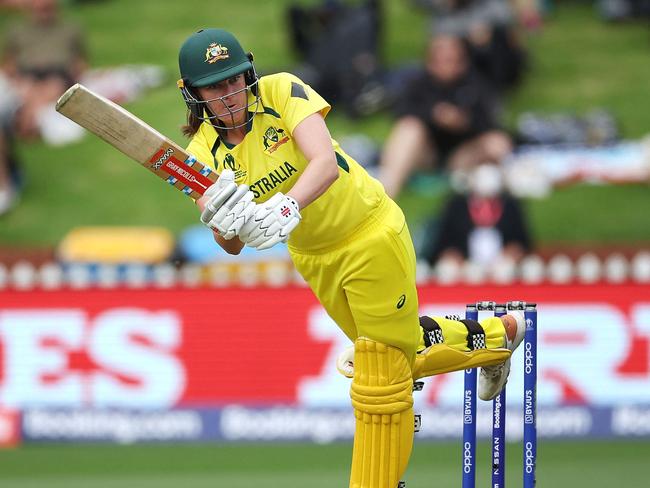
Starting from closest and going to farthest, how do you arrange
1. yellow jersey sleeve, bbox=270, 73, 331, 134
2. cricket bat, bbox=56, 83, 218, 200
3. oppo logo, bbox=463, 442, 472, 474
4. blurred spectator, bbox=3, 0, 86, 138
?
cricket bat, bbox=56, 83, 218, 200 → yellow jersey sleeve, bbox=270, 73, 331, 134 → oppo logo, bbox=463, 442, 472, 474 → blurred spectator, bbox=3, 0, 86, 138

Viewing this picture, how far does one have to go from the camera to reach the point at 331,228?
4.88m

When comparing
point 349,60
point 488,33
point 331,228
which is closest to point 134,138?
point 331,228

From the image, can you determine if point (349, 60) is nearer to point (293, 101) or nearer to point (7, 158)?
point (7, 158)

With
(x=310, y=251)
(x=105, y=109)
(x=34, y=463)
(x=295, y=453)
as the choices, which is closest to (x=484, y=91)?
(x=295, y=453)

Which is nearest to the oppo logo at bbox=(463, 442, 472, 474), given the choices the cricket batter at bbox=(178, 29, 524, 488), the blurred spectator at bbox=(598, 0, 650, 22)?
the cricket batter at bbox=(178, 29, 524, 488)

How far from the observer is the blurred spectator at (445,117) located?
9.52 metres

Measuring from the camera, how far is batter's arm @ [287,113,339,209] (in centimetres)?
452

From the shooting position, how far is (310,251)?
16.4 feet

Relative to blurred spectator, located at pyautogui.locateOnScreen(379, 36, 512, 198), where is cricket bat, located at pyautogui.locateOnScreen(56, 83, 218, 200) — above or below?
below

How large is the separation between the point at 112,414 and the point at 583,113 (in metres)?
4.71

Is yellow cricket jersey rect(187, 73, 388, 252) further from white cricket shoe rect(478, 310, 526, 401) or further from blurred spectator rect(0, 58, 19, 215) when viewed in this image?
blurred spectator rect(0, 58, 19, 215)

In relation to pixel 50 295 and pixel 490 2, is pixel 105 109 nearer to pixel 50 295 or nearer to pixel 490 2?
pixel 50 295

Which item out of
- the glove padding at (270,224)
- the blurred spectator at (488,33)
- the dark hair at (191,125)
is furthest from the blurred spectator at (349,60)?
the glove padding at (270,224)

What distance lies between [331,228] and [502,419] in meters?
1.02
